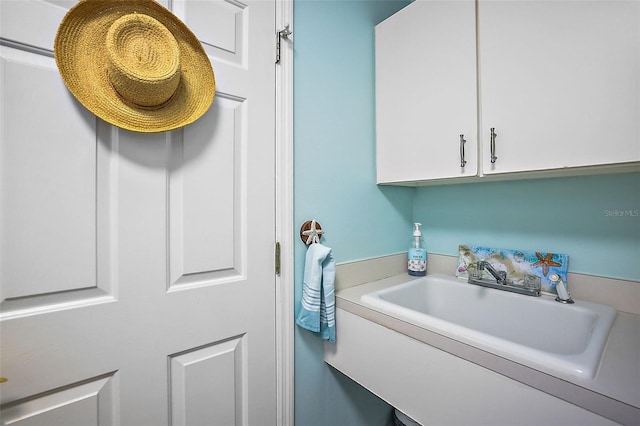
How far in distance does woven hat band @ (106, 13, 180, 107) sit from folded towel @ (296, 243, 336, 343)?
0.68 meters

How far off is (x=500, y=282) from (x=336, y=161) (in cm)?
83

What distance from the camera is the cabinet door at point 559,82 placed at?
0.71 metres

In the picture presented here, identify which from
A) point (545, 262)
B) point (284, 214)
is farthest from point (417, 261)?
point (284, 214)

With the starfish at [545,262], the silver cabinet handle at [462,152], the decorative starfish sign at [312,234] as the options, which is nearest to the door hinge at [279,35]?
the decorative starfish sign at [312,234]

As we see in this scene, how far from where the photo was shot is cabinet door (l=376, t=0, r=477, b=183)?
978mm

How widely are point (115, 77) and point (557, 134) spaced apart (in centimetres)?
120

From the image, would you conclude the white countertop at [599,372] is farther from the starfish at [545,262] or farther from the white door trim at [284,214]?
the white door trim at [284,214]

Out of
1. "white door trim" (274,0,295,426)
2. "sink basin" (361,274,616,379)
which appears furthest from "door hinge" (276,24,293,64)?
"sink basin" (361,274,616,379)

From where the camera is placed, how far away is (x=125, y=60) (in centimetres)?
65

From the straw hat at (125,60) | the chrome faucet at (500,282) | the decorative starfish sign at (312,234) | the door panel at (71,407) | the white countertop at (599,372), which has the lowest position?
the door panel at (71,407)

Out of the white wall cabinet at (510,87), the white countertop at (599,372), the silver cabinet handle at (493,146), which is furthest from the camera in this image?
the silver cabinet handle at (493,146)

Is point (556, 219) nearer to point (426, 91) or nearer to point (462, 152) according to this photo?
point (462, 152)

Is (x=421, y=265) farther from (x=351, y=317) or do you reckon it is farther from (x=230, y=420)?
(x=230, y=420)

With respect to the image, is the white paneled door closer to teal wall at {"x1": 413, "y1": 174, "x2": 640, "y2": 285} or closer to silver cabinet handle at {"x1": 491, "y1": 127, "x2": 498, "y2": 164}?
silver cabinet handle at {"x1": 491, "y1": 127, "x2": 498, "y2": 164}
